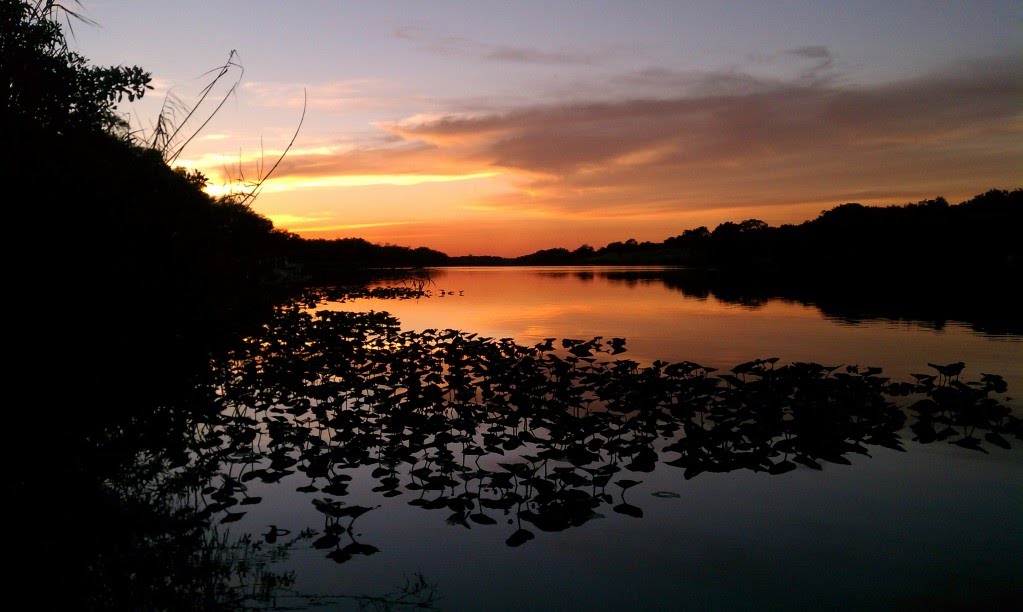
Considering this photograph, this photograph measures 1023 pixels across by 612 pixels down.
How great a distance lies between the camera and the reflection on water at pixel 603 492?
6152mm

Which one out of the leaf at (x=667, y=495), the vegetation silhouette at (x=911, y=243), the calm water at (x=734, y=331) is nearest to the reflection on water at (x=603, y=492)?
the leaf at (x=667, y=495)

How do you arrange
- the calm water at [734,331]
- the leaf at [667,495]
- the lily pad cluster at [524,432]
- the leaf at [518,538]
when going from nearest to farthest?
1. the leaf at [518,538]
2. the lily pad cluster at [524,432]
3. the leaf at [667,495]
4. the calm water at [734,331]

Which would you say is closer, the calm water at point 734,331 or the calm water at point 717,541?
the calm water at point 717,541

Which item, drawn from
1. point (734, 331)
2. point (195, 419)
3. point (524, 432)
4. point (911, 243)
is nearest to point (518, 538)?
point (524, 432)

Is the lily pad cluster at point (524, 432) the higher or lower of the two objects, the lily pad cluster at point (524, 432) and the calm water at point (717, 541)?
the higher

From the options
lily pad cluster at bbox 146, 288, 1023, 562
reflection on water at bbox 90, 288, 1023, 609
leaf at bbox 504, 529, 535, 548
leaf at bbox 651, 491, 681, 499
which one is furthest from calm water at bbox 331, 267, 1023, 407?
leaf at bbox 504, 529, 535, 548

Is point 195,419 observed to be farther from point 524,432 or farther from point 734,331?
point 734,331

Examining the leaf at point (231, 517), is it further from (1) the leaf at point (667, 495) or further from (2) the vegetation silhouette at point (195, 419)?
(1) the leaf at point (667, 495)

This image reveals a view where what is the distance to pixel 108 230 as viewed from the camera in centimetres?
650

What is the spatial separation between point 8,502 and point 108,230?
2848 millimetres

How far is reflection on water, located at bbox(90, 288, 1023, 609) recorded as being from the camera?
6.15m

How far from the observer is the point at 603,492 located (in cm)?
787

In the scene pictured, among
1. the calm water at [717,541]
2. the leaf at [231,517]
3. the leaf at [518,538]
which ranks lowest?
the calm water at [717,541]

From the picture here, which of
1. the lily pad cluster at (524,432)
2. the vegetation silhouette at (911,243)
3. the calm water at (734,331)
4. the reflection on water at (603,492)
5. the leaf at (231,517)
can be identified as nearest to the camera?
the reflection on water at (603,492)
